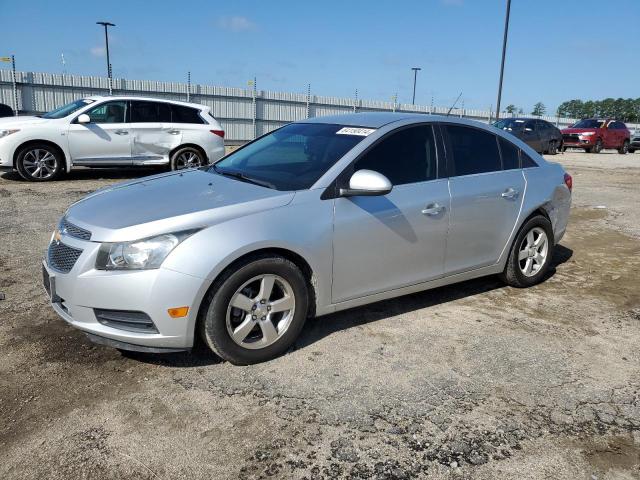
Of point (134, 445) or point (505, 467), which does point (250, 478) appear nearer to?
point (134, 445)

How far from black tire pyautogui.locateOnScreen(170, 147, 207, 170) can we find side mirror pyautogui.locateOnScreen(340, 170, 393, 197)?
8241 mm

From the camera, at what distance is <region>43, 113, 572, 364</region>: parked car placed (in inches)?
121

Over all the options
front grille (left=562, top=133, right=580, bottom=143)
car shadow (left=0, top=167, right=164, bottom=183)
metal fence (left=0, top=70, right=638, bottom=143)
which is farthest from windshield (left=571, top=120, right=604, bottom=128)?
car shadow (left=0, top=167, right=164, bottom=183)

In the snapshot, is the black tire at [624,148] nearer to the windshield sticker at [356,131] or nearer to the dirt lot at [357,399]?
the dirt lot at [357,399]

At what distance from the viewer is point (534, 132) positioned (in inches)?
874

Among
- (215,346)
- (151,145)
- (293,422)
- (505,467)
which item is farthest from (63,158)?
(505,467)

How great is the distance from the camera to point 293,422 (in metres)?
2.82

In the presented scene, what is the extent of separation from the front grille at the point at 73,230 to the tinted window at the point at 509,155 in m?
3.46

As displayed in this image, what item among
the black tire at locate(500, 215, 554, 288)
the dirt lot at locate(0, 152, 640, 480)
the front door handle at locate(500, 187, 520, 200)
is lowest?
the dirt lot at locate(0, 152, 640, 480)

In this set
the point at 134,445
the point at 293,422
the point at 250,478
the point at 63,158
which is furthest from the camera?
the point at 63,158

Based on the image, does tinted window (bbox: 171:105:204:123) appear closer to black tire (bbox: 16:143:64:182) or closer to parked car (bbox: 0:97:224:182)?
parked car (bbox: 0:97:224:182)

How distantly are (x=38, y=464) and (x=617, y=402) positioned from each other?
3078 mm

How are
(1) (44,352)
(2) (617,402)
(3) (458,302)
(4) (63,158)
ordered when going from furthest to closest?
(4) (63,158)
(3) (458,302)
(1) (44,352)
(2) (617,402)

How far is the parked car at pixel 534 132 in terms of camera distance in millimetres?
21781
